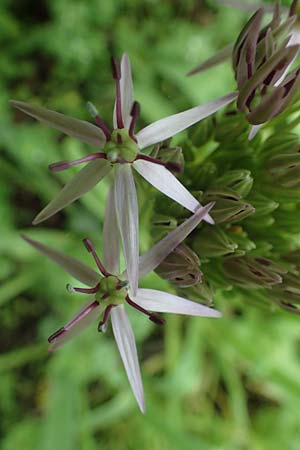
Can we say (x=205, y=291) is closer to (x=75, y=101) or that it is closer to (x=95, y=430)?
(x=75, y=101)

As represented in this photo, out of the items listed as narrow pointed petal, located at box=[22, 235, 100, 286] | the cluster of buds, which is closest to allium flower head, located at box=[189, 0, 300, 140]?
the cluster of buds

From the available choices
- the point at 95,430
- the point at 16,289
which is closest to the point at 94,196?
the point at 16,289

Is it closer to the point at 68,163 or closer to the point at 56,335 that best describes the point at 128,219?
the point at 68,163

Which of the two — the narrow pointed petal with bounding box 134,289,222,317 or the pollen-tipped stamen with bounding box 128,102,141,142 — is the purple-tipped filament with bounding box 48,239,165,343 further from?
the pollen-tipped stamen with bounding box 128,102,141,142

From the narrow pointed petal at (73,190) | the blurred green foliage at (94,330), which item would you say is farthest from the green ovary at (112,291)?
the blurred green foliage at (94,330)

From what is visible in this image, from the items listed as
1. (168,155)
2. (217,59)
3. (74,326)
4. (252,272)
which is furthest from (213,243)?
(217,59)
